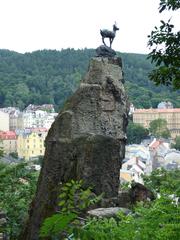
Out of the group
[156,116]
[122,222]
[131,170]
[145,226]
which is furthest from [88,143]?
[156,116]

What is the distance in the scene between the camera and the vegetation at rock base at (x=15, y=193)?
12.0m

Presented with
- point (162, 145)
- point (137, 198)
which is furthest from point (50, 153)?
point (162, 145)

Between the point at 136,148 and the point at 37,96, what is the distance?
5606 centimetres

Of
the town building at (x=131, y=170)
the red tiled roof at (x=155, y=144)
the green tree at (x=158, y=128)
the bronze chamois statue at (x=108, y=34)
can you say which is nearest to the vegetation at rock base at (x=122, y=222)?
the bronze chamois statue at (x=108, y=34)

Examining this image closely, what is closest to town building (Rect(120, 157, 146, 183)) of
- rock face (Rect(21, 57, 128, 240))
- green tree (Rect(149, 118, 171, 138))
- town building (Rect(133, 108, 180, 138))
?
rock face (Rect(21, 57, 128, 240))

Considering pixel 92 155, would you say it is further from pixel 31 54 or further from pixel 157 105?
pixel 31 54

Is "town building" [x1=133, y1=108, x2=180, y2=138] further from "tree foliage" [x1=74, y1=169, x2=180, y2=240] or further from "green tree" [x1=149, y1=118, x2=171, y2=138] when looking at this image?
"tree foliage" [x1=74, y1=169, x2=180, y2=240]

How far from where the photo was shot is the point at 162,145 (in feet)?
259

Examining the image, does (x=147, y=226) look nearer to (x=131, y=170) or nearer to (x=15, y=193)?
(x=15, y=193)

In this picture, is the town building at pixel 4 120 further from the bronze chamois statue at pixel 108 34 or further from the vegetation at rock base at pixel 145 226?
the vegetation at rock base at pixel 145 226

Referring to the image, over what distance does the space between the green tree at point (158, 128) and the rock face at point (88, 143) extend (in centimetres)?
8886

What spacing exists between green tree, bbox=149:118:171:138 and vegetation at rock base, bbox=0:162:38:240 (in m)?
84.9

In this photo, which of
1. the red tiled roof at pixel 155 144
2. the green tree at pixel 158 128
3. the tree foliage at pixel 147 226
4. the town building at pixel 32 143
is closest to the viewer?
the tree foliage at pixel 147 226

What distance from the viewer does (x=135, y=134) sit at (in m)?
88.9
